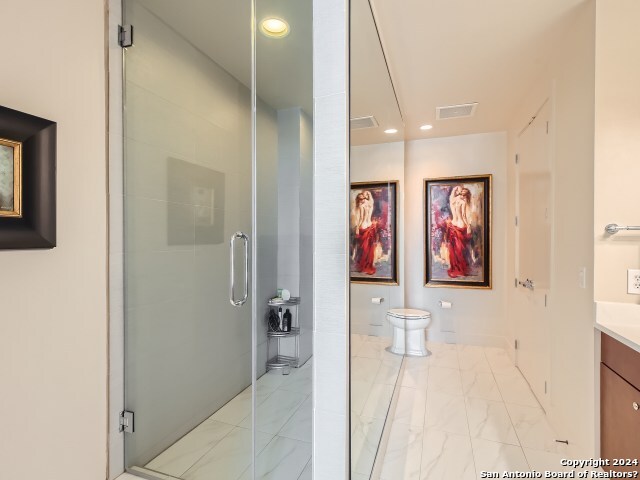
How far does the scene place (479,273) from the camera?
12.8 feet

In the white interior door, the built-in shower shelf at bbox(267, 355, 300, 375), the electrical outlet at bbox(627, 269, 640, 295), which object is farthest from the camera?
the white interior door

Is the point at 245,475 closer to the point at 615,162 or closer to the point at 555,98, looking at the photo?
the point at 615,162

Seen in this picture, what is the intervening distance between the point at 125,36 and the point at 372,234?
1659 millimetres

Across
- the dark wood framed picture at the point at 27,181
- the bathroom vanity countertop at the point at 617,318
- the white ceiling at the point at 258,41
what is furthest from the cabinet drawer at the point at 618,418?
the dark wood framed picture at the point at 27,181

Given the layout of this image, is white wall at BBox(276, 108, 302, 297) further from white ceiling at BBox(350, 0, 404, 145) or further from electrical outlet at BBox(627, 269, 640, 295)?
electrical outlet at BBox(627, 269, 640, 295)

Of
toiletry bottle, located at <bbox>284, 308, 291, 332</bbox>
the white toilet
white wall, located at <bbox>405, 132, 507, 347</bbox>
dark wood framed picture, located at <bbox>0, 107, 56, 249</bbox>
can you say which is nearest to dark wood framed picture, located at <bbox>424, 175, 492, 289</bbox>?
white wall, located at <bbox>405, 132, 507, 347</bbox>

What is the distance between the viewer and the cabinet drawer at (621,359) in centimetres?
136

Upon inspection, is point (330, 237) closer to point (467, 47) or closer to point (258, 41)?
point (258, 41)

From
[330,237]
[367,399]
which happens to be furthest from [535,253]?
[330,237]

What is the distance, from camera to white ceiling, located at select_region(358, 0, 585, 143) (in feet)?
6.14

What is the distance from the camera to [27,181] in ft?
4.30

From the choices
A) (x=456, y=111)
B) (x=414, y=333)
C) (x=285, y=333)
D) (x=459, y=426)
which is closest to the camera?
(x=285, y=333)

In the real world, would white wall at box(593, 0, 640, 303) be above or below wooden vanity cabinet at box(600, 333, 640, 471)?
above

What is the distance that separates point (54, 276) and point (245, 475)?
4.08ft
